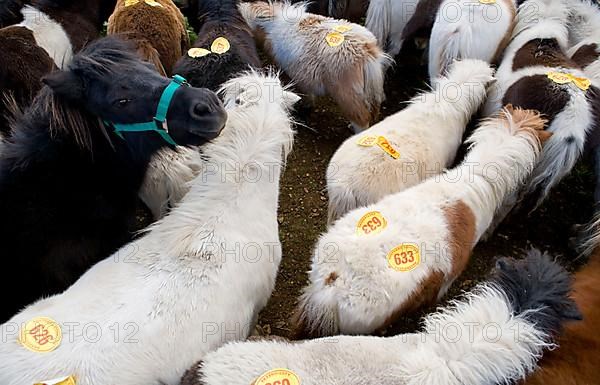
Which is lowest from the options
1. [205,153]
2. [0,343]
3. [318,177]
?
[318,177]

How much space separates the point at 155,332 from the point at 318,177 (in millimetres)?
2907

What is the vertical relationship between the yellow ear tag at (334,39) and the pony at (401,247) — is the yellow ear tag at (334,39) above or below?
above

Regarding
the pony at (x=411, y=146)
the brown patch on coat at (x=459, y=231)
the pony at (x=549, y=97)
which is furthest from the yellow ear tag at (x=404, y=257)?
the pony at (x=549, y=97)

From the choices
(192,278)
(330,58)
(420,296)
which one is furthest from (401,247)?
(330,58)

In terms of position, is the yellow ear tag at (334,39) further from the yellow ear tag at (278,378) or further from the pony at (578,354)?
the yellow ear tag at (278,378)

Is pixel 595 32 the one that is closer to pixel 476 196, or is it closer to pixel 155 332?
pixel 476 196

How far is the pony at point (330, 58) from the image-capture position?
4.80 meters

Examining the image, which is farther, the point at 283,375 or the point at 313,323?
the point at 313,323

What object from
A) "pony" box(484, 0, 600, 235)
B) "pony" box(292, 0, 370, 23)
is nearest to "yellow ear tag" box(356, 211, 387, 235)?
"pony" box(484, 0, 600, 235)

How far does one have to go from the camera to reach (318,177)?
5145 millimetres

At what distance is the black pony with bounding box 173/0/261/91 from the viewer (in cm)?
435

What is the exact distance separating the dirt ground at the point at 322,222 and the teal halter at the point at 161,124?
1769 millimetres

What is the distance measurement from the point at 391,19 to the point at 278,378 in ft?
15.4

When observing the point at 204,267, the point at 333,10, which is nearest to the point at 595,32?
the point at 333,10
